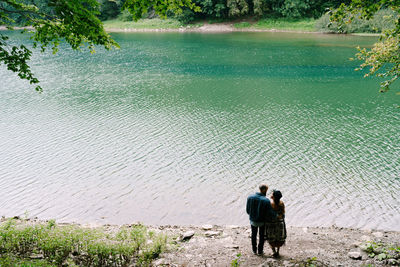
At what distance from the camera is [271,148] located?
17750 millimetres

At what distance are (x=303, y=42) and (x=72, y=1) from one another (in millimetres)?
53095

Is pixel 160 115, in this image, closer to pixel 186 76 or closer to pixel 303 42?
pixel 186 76

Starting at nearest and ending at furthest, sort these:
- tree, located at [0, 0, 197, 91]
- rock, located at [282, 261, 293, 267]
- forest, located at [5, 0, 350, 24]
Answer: rock, located at [282, 261, 293, 267]
tree, located at [0, 0, 197, 91]
forest, located at [5, 0, 350, 24]

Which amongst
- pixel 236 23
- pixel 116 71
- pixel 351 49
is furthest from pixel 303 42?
pixel 116 71

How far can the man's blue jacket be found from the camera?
7.20 metres

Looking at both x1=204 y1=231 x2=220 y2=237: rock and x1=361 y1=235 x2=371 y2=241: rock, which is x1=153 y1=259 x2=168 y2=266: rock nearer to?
x1=204 y1=231 x2=220 y2=237: rock

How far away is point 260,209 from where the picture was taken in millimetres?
7246

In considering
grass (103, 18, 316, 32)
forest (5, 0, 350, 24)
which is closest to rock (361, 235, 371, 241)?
grass (103, 18, 316, 32)

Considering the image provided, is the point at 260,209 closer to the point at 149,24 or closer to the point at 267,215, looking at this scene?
the point at 267,215

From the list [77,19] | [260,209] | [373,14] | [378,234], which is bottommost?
[378,234]

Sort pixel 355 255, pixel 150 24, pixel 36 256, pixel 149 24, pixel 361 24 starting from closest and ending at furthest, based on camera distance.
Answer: pixel 36 256
pixel 355 255
pixel 361 24
pixel 150 24
pixel 149 24

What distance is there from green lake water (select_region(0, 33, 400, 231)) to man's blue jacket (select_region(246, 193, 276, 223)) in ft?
14.7

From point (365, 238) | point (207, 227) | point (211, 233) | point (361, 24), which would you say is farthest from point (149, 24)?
point (365, 238)

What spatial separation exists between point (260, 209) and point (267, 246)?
1971mm
